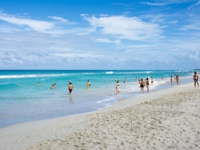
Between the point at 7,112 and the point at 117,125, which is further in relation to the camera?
the point at 7,112

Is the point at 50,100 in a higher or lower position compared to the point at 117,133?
lower

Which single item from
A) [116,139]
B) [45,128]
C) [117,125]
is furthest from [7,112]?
[116,139]

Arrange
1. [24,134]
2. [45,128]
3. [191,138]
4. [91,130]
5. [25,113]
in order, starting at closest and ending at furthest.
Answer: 1. [191,138]
2. [91,130]
3. [24,134]
4. [45,128]
5. [25,113]

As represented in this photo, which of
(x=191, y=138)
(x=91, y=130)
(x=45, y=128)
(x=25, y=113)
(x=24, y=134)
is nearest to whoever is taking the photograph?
(x=191, y=138)

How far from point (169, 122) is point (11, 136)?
239 inches

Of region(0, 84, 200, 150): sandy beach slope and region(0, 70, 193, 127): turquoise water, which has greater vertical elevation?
region(0, 84, 200, 150): sandy beach slope

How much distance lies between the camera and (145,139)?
695cm

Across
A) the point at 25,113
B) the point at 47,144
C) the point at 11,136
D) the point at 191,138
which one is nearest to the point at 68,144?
the point at 47,144

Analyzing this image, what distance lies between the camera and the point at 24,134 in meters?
8.78

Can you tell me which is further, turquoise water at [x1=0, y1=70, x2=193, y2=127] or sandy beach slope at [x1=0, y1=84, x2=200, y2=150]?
turquoise water at [x1=0, y1=70, x2=193, y2=127]

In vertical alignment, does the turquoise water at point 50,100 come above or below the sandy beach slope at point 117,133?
below

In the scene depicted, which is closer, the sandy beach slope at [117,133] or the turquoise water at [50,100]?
the sandy beach slope at [117,133]

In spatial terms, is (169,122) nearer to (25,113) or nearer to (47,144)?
(47,144)

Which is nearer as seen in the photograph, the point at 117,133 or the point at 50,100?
the point at 117,133
